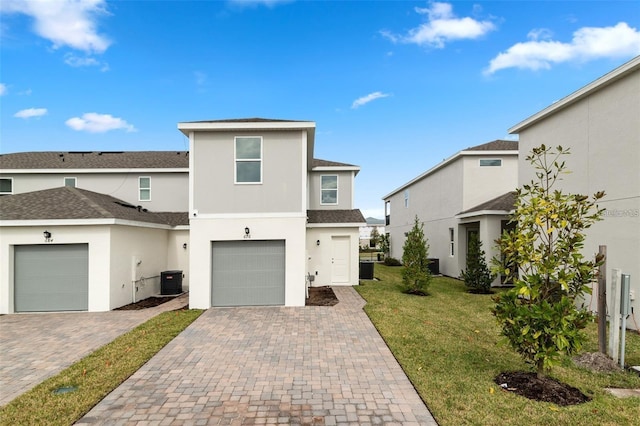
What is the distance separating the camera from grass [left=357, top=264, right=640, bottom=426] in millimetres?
4113

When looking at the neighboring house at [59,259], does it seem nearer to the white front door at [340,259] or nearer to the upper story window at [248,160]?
the upper story window at [248,160]

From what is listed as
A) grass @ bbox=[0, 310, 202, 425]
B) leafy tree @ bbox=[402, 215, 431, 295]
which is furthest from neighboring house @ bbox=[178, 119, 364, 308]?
leafy tree @ bbox=[402, 215, 431, 295]

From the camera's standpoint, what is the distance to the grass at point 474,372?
4.11 m

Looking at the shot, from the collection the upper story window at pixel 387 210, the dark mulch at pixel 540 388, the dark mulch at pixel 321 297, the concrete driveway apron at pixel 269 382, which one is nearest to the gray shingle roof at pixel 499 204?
the dark mulch at pixel 321 297

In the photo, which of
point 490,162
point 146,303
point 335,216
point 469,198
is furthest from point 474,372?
point 490,162

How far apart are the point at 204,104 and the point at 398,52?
12373 mm

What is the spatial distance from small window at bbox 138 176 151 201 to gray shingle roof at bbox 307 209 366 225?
27.8 ft

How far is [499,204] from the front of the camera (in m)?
15.1

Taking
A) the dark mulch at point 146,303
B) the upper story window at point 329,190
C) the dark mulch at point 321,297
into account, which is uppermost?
the upper story window at point 329,190

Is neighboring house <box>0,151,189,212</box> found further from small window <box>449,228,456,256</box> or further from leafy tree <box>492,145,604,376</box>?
leafy tree <box>492,145,604,376</box>

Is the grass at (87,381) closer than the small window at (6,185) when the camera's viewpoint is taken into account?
Yes

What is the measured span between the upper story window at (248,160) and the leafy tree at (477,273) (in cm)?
981

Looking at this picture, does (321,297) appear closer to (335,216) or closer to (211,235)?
(335,216)

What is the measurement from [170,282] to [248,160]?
21.5 feet
